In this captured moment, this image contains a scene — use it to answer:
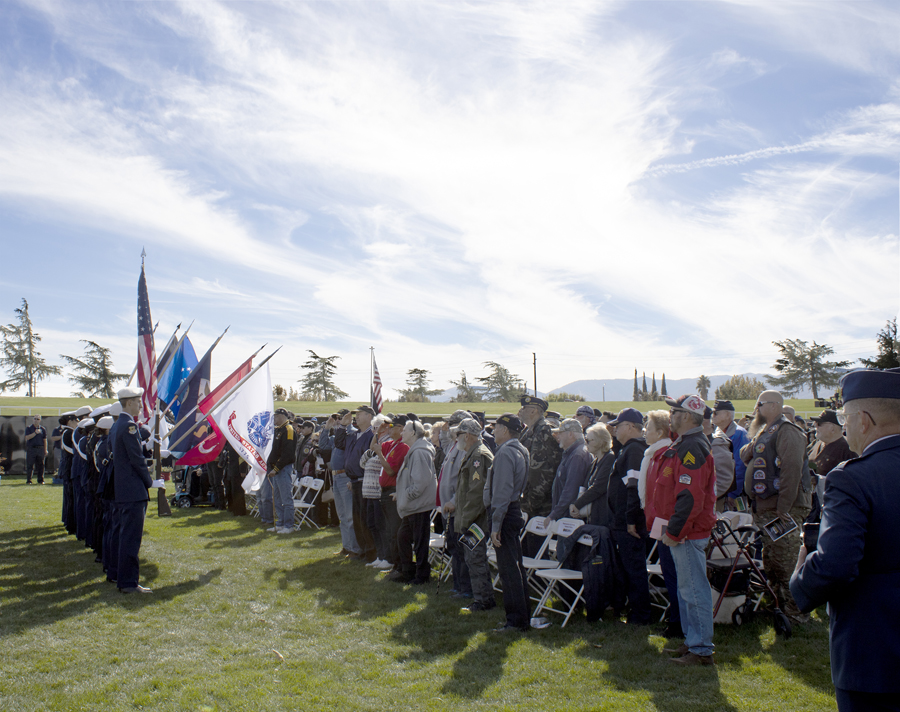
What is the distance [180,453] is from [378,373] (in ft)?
21.1

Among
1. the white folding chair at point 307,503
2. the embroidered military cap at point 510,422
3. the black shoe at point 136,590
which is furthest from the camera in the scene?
the white folding chair at point 307,503

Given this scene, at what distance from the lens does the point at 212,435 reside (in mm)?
11867

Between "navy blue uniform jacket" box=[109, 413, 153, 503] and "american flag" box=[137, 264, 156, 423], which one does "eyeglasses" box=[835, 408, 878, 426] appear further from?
"american flag" box=[137, 264, 156, 423]

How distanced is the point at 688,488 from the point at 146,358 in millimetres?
11766

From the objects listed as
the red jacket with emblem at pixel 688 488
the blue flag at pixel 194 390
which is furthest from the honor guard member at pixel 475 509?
the blue flag at pixel 194 390

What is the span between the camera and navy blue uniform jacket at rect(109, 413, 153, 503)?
774cm

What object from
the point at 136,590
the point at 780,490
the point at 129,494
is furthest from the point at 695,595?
the point at 129,494

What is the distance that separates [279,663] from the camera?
535cm

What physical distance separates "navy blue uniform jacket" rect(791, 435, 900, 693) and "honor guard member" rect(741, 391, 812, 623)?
409 cm

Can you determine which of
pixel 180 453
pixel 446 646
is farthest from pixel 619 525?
pixel 180 453

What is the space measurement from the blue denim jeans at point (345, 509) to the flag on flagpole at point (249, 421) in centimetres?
124

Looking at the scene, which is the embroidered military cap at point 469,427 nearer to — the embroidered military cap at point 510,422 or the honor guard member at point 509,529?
the embroidered military cap at point 510,422

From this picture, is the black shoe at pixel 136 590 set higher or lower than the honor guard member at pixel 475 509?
lower

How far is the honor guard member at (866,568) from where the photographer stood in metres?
2.34
